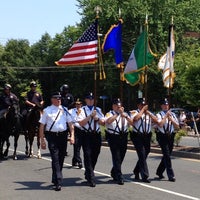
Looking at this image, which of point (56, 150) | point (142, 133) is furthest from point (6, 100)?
point (142, 133)

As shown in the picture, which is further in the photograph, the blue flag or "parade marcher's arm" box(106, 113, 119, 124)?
the blue flag

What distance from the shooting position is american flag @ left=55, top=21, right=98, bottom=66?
1142 cm

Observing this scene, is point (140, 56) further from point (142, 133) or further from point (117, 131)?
point (117, 131)

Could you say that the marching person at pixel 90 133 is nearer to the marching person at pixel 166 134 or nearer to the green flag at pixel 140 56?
the marching person at pixel 166 134

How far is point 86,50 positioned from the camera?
37.9 ft

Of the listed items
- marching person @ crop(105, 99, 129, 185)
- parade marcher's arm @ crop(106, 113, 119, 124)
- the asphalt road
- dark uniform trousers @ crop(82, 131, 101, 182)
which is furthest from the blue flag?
the asphalt road

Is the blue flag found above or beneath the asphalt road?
above

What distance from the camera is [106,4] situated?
154ft

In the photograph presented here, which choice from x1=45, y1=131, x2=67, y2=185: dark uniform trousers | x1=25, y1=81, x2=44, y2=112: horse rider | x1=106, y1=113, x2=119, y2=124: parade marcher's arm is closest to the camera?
x1=45, y1=131, x2=67, y2=185: dark uniform trousers

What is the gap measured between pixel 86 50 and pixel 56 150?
9.21ft

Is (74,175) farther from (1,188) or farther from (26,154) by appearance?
(26,154)

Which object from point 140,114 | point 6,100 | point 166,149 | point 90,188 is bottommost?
point 90,188

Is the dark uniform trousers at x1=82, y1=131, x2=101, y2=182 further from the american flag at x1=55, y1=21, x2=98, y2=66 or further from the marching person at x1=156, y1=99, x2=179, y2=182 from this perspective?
the american flag at x1=55, y1=21, x2=98, y2=66

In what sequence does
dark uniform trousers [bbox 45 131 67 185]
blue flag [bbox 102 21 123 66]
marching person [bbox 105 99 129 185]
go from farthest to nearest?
blue flag [bbox 102 21 123 66] < marching person [bbox 105 99 129 185] < dark uniform trousers [bbox 45 131 67 185]
